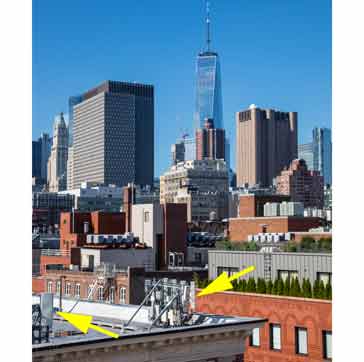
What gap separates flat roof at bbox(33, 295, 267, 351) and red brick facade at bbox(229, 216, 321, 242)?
10.7 metres

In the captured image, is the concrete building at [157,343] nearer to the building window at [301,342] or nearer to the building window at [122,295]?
the building window at [301,342]

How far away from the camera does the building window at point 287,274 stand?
7234mm

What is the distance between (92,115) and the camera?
37.3 metres

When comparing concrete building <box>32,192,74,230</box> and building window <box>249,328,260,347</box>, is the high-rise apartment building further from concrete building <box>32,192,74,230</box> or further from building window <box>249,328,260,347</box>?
building window <box>249,328,260,347</box>

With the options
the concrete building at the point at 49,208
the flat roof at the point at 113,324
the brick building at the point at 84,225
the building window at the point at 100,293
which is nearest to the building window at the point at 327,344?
the flat roof at the point at 113,324

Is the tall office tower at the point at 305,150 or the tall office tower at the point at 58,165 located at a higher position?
the tall office tower at the point at 58,165

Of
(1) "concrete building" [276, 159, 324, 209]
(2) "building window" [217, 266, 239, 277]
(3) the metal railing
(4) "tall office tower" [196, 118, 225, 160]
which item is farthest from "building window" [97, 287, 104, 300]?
(1) "concrete building" [276, 159, 324, 209]

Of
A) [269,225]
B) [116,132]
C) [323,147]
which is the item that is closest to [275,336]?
[323,147]

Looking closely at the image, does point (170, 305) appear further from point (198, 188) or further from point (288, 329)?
point (198, 188)

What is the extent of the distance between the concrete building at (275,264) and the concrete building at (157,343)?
10.2 ft

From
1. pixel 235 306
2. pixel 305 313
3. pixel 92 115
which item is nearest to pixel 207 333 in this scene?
pixel 305 313

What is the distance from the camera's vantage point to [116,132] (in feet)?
136
